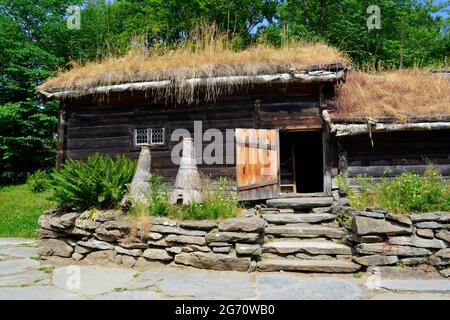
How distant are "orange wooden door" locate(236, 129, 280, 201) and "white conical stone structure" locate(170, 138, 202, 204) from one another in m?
1.26

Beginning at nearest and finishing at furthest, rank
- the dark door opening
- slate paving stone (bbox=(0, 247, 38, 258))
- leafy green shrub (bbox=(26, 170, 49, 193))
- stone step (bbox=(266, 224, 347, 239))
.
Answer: stone step (bbox=(266, 224, 347, 239)), slate paving stone (bbox=(0, 247, 38, 258)), the dark door opening, leafy green shrub (bbox=(26, 170, 49, 193))

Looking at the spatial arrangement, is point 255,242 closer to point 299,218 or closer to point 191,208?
point 191,208

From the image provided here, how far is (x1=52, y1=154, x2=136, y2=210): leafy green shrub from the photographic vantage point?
688 cm

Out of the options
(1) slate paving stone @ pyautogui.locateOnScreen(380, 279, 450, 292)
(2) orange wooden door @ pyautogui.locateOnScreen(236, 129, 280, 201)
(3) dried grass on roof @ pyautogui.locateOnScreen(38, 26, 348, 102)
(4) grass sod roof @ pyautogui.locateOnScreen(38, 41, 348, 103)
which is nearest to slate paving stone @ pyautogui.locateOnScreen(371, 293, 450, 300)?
(1) slate paving stone @ pyautogui.locateOnScreen(380, 279, 450, 292)

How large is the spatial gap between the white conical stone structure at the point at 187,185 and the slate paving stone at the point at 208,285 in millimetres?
1515

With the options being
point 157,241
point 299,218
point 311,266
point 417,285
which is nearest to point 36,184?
point 157,241

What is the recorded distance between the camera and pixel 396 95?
9219 millimetres

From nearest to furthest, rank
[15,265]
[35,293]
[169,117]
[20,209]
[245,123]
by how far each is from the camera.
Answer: [35,293] → [15,265] → [245,123] → [169,117] → [20,209]

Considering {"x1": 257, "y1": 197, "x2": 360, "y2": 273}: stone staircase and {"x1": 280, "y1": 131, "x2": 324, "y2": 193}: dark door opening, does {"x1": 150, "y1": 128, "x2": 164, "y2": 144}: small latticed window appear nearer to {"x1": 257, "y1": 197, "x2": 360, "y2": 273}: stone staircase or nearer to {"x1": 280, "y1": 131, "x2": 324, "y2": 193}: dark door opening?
{"x1": 257, "y1": 197, "x2": 360, "y2": 273}: stone staircase

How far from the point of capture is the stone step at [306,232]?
22.4 ft

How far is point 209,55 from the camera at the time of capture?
9227 mm

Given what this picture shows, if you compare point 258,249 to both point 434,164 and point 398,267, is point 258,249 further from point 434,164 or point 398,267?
point 434,164

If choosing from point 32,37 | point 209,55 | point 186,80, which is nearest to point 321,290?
point 186,80

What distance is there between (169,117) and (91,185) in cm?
319
